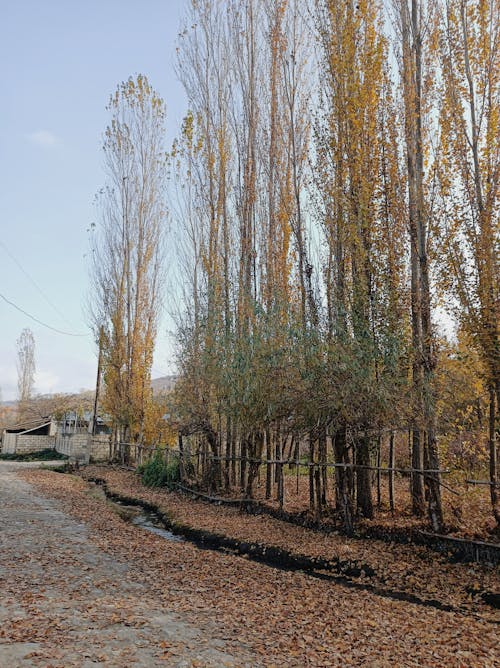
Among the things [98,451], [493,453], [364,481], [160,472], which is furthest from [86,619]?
[98,451]

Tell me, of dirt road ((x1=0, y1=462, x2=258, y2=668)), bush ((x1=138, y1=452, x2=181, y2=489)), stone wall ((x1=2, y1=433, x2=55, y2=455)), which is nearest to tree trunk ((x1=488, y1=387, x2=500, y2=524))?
dirt road ((x1=0, y1=462, x2=258, y2=668))

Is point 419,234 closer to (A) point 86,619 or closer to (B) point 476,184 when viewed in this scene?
(B) point 476,184

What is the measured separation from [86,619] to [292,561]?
384 centimetres

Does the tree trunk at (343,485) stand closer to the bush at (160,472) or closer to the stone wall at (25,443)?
the bush at (160,472)

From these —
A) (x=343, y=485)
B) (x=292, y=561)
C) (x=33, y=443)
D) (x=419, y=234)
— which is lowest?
(x=292, y=561)

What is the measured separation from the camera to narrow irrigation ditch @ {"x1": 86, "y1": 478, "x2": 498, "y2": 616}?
6.49 m

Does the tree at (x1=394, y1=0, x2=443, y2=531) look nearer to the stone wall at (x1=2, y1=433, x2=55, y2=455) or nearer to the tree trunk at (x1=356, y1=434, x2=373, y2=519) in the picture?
the tree trunk at (x1=356, y1=434, x2=373, y2=519)

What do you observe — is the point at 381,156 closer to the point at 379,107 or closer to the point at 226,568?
the point at 379,107

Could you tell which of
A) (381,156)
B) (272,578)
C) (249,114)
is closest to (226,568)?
(272,578)

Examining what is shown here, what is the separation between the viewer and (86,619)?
4895 mm

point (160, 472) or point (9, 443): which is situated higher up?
point (9, 443)

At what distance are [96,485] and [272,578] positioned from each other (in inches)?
484

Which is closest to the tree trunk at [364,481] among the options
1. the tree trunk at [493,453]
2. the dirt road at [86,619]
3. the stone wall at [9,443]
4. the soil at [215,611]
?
the soil at [215,611]

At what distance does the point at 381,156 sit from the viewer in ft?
32.0
